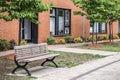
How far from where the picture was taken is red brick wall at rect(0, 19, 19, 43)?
2188cm

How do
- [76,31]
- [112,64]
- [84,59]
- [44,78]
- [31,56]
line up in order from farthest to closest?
[76,31] < [84,59] < [112,64] < [31,56] < [44,78]

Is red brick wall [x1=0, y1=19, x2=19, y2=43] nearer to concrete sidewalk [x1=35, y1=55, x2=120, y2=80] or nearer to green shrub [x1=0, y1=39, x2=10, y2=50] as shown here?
green shrub [x1=0, y1=39, x2=10, y2=50]

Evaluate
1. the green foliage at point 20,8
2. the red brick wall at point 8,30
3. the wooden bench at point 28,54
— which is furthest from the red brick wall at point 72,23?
the wooden bench at point 28,54

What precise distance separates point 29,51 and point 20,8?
8.83 feet

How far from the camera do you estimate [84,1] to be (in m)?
25.2

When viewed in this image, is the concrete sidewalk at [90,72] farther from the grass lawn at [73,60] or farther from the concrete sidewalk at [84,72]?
the grass lawn at [73,60]

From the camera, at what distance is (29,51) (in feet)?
42.3

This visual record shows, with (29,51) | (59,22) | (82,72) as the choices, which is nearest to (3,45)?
(29,51)

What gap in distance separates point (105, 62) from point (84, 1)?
9.92 metres

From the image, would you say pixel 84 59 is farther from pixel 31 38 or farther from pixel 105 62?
pixel 31 38

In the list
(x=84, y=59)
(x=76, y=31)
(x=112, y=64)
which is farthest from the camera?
(x=76, y=31)

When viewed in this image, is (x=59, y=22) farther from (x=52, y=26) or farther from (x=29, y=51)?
(x=29, y=51)

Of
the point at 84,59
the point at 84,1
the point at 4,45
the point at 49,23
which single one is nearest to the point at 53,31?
the point at 49,23

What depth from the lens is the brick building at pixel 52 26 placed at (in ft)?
74.6
